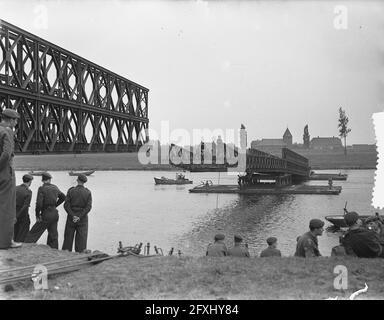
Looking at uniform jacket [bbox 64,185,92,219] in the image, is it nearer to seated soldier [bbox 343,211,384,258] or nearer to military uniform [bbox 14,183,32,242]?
military uniform [bbox 14,183,32,242]

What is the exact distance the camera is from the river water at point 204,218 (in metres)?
31.1

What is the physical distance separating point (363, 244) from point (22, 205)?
846cm

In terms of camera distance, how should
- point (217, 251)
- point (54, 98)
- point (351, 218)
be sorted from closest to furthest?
1. point (351, 218)
2. point (217, 251)
3. point (54, 98)

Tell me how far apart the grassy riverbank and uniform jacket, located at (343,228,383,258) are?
1.28 ft

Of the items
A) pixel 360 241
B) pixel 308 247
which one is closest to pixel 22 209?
pixel 308 247

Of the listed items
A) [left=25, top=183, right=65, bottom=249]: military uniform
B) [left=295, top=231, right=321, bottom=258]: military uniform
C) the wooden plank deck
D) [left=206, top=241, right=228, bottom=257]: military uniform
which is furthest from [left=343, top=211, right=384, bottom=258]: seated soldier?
the wooden plank deck

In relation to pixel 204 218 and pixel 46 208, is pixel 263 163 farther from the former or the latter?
pixel 46 208

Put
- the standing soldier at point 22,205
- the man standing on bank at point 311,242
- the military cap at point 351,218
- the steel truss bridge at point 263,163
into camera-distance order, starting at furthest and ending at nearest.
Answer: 1. the steel truss bridge at point 263,163
2. the standing soldier at point 22,205
3. the man standing on bank at point 311,242
4. the military cap at point 351,218

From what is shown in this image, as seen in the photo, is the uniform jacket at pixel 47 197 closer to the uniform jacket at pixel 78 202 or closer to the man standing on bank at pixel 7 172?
the uniform jacket at pixel 78 202

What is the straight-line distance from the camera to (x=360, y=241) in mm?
8836

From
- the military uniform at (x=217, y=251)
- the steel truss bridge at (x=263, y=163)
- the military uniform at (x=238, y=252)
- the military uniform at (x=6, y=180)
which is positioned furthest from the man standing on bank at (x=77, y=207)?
the steel truss bridge at (x=263, y=163)

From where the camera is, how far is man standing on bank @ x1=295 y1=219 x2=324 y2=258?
966cm

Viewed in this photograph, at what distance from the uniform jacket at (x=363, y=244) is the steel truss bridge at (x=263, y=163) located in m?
23.8

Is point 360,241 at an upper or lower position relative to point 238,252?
upper
